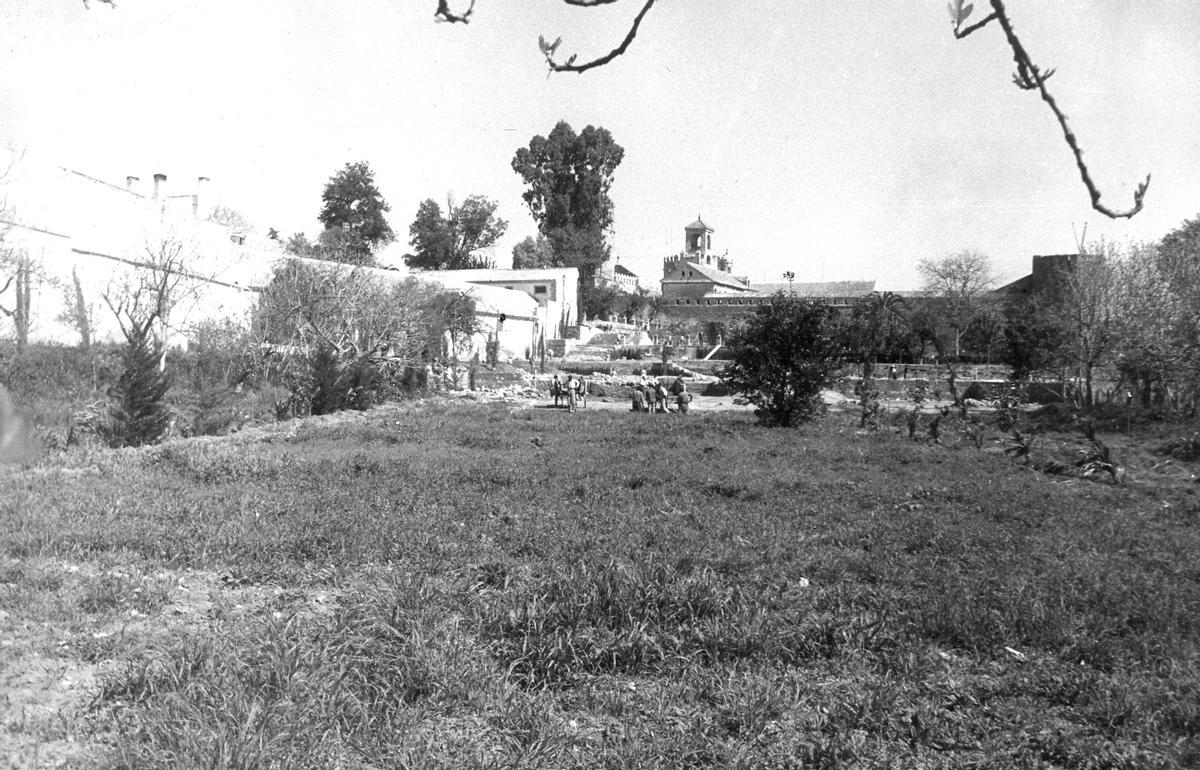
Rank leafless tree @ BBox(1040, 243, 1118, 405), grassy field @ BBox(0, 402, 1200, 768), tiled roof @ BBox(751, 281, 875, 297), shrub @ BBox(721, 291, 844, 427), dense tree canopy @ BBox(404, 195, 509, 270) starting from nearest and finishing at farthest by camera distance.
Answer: grassy field @ BBox(0, 402, 1200, 768) < shrub @ BBox(721, 291, 844, 427) < leafless tree @ BBox(1040, 243, 1118, 405) < dense tree canopy @ BBox(404, 195, 509, 270) < tiled roof @ BBox(751, 281, 875, 297)

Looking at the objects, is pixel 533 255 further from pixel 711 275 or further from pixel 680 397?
pixel 680 397

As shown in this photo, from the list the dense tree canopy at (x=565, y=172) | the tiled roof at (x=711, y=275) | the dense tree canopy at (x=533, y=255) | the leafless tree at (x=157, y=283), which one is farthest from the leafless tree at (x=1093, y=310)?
the tiled roof at (x=711, y=275)

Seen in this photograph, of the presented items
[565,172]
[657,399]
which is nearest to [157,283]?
[657,399]

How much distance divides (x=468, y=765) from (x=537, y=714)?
0.45 metres

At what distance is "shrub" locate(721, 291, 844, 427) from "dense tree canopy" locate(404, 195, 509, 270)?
1515 inches

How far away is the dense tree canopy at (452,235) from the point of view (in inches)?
2175

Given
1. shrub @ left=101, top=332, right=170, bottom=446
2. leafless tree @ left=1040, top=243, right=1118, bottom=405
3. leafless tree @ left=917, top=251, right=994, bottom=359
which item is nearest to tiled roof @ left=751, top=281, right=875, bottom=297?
leafless tree @ left=917, top=251, right=994, bottom=359

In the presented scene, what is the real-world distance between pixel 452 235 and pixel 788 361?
41.4 meters

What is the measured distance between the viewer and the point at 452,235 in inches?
2203

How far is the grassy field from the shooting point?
2893 mm

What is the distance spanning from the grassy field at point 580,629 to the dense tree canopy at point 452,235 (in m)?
48.6

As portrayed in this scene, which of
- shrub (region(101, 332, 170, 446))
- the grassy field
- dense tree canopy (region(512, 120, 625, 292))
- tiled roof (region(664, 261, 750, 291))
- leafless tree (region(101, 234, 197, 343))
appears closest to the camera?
the grassy field

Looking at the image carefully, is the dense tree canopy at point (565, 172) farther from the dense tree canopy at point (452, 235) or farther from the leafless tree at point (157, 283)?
the dense tree canopy at point (452, 235)

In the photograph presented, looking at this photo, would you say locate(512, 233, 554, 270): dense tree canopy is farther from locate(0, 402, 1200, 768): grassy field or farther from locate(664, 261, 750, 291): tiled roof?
locate(0, 402, 1200, 768): grassy field
